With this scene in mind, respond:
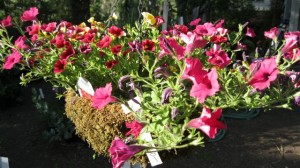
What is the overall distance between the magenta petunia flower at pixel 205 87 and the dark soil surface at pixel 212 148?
2332 mm

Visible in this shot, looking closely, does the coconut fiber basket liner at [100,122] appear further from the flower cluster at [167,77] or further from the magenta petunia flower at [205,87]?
the magenta petunia flower at [205,87]

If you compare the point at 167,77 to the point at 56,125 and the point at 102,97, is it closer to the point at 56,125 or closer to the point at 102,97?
the point at 102,97

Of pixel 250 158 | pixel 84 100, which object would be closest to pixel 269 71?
pixel 84 100

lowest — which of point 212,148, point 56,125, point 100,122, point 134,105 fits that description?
point 212,148

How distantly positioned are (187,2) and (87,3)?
6.48ft

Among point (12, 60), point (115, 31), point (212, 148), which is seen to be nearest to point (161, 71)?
point (115, 31)

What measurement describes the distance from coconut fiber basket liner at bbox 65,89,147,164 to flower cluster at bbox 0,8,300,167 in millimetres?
51

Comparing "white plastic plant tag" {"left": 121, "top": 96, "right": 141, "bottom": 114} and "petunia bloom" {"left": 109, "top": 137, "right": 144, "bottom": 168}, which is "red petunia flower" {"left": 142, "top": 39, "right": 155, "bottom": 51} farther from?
"petunia bloom" {"left": 109, "top": 137, "right": 144, "bottom": 168}

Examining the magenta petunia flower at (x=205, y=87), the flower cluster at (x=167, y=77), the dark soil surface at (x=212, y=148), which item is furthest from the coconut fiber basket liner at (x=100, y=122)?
the dark soil surface at (x=212, y=148)

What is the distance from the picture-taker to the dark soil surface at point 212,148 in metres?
3.67

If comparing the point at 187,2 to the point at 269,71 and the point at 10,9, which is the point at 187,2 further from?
the point at 269,71

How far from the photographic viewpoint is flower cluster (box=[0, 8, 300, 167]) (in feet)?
3.27

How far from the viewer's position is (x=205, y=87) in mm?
958

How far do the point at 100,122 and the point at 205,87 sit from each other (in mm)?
534
